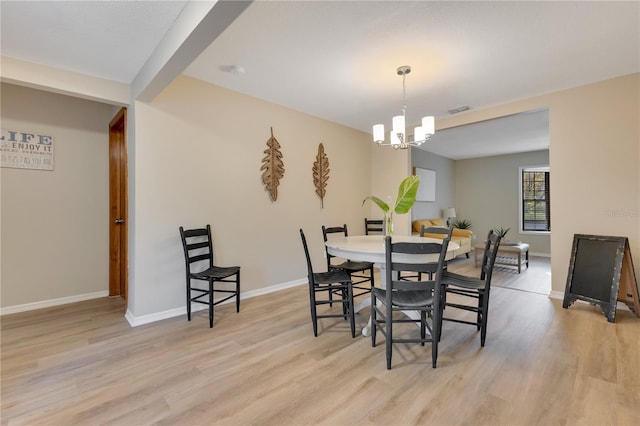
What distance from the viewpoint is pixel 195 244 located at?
3020 mm

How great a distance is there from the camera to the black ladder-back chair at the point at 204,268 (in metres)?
2.81

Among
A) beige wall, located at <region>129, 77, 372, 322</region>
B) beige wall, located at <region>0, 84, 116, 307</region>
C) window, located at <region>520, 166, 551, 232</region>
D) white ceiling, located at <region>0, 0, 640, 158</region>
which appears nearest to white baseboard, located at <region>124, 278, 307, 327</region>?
beige wall, located at <region>129, 77, 372, 322</region>

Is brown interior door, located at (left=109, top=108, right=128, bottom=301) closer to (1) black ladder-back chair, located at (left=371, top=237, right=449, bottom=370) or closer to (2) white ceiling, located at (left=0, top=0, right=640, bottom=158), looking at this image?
(2) white ceiling, located at (left=0, top=0, right=640, bottom=158)

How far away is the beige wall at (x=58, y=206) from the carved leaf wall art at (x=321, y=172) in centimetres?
276

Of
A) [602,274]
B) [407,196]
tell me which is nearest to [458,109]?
[407,196]

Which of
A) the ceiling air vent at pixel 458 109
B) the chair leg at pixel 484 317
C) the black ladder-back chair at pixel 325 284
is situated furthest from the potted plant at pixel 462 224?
the black ladder-back chair at pixel 325 284

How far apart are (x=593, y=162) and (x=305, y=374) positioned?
3.95 meters

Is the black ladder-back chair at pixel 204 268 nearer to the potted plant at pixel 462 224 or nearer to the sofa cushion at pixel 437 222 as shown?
the sofa cushion at pixel 437 222

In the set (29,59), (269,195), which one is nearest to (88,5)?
(29,59)

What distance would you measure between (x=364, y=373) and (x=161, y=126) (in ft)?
9.67

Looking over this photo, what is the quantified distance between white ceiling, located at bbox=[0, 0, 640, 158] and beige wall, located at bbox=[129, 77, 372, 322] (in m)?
0.38

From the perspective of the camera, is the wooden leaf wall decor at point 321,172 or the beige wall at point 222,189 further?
the wooden leaf wall decor at point 321,172

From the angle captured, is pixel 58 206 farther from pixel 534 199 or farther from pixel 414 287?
pixel 534 199

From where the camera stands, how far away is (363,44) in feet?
8.09
